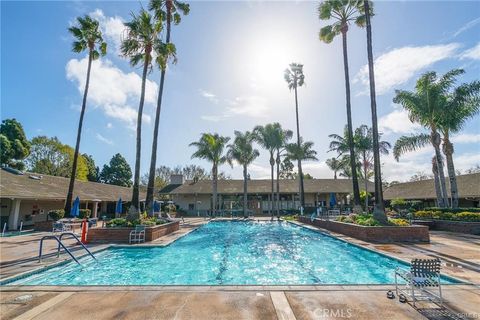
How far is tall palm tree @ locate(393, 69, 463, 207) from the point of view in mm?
21125

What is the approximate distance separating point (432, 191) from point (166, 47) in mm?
33846

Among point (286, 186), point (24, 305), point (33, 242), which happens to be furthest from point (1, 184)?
point (286, 186)

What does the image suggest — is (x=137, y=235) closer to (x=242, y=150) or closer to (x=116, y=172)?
(x=242, y=150)

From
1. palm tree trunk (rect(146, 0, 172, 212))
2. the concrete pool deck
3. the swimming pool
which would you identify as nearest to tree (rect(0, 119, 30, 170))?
palm tree trunk (rect(146, 0, 172, 212))

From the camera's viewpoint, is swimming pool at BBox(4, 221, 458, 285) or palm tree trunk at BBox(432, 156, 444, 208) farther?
palm tree trunk at BBox(432, 156, 444, 208)

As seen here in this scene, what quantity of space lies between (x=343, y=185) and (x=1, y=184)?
41110 mm

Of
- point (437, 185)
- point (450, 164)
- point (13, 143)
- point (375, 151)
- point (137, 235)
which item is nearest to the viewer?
point (137, 235)

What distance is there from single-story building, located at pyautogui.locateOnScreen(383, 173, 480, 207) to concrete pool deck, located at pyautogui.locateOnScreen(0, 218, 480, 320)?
2573 cm

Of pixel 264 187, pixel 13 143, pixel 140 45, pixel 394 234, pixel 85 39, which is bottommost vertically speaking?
pixel 394 234

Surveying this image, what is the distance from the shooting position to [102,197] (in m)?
29.2

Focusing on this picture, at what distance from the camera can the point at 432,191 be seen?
3139cm

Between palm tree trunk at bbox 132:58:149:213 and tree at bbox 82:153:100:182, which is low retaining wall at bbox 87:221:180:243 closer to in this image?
palm tree trunk at bbox 132:58:149:213

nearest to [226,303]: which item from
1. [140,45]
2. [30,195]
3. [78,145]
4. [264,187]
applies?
[140,45]

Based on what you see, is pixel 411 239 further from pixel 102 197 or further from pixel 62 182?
pixel 62 182
